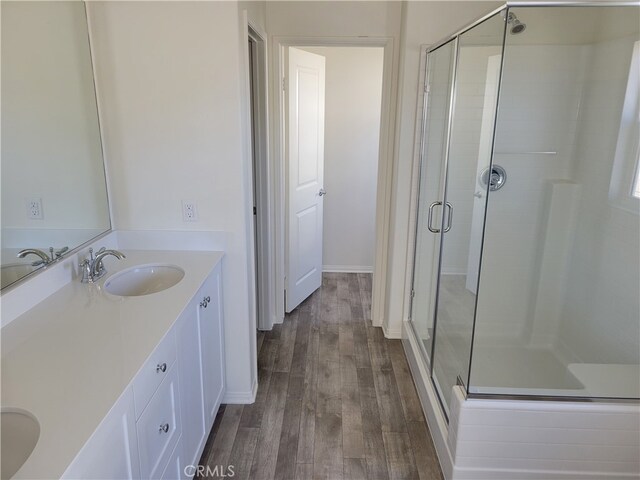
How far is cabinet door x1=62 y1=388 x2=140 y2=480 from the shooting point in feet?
3.29

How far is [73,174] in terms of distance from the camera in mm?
2021

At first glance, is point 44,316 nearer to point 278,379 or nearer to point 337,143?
point 278,379

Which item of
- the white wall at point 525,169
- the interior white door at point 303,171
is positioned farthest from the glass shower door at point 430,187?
the interior white door at point 303,171

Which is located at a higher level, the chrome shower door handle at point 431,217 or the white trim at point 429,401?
the chrome shower door handle at point 431,217

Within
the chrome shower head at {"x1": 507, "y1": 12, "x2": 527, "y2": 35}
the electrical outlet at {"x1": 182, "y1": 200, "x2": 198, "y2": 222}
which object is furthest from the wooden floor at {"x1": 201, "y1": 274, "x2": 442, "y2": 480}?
the chrome shower head at {"x1": 507, "y1": 12, "x2": 527, "y2": 35}

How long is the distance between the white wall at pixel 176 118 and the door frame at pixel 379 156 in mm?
880

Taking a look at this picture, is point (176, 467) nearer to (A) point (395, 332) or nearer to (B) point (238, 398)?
(B) point (238, 398)

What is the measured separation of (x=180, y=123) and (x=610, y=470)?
8.26 ft

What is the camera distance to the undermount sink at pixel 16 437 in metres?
1.05

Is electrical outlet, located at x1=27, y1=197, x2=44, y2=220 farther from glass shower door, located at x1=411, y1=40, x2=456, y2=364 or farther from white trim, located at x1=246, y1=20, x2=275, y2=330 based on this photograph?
glass shower door, located at x1=411, y1=40, x2=456, y2=364

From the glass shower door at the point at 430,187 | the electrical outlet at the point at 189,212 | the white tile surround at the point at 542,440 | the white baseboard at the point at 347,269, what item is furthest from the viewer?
the white baseboard at the point at 347,269

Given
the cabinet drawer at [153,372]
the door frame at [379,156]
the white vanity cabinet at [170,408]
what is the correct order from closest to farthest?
the white vanity cabinet at [170,408] → the cabinet drawer at [153,372] → the door frame at [379,156]

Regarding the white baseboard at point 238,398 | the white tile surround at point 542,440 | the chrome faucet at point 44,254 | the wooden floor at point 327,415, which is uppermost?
the chrome faucet at point 44,254

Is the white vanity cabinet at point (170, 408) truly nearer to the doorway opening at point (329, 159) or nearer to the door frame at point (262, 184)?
the door frame at point (262, 184)
